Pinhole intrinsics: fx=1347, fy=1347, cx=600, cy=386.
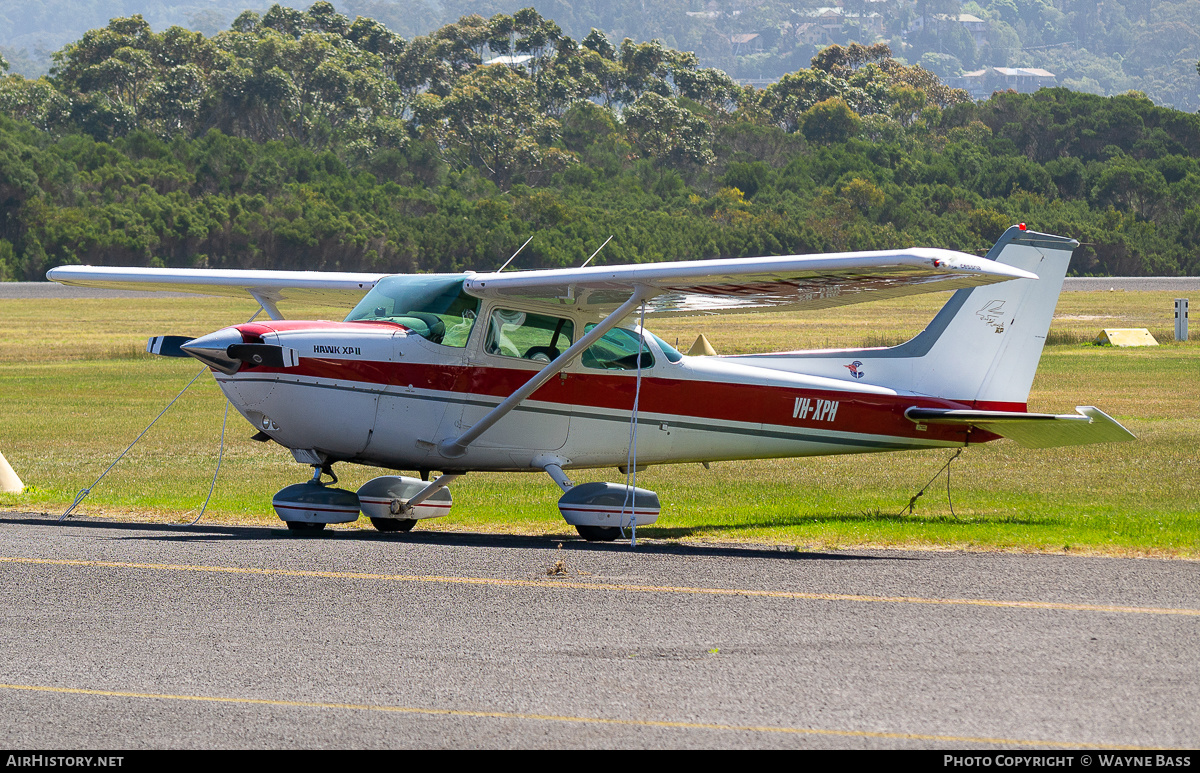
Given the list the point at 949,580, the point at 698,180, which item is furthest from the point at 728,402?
the point at 698,180

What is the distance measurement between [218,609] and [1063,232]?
99.7 metres

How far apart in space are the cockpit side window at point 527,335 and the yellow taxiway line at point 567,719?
572 centimetres

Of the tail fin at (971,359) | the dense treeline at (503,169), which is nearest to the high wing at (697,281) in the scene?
the tail fin at (971,359)

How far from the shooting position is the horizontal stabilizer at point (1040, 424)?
1137 centimetres

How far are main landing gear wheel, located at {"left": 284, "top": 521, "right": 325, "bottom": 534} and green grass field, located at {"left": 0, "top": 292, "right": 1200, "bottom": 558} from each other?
4.15 ft

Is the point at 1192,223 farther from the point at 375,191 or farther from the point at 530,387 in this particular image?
the point at 530,387

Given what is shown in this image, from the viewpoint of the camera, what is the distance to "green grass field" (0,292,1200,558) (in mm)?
11688

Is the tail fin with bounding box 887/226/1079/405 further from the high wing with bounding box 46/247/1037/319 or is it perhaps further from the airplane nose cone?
the airplane nose cone

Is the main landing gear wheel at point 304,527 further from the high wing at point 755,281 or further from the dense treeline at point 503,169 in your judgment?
the dense treeline at point 503,169

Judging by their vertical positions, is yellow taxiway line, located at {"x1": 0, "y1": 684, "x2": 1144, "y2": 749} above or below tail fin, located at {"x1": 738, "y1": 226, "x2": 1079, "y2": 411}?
below

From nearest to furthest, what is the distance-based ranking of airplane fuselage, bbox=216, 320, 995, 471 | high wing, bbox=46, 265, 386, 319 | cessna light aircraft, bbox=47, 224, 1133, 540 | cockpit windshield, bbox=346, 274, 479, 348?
cessna light aircraft, bbox=47, 224, 1133, 540 < airplane fuselage, bbox=216, 320, 995, 471 < cockpit windshield, bbox=346, 274, 479, 348 < high wing, bbox=46, 265, 386, 319

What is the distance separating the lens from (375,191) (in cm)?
9419

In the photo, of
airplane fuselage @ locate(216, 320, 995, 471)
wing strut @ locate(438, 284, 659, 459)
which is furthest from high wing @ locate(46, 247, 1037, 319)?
airplane fuselage @ locate(216, 320, 995, 471)

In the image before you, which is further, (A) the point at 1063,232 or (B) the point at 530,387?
(A) the point at 1063,232
